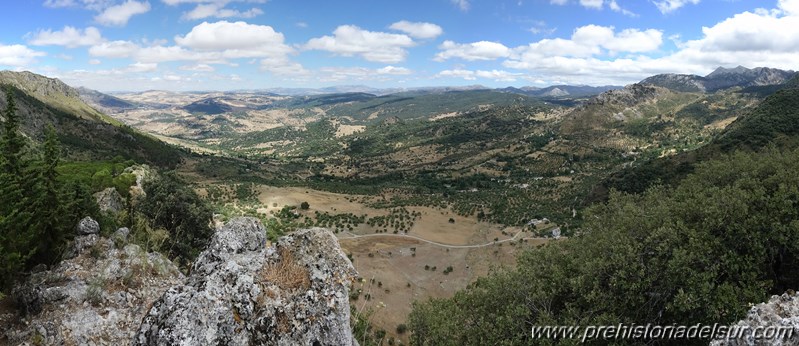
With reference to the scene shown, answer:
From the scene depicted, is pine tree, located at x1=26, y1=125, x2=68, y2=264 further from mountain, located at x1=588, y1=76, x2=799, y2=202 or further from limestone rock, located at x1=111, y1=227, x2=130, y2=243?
mountain, located at x1=588, y1=76, x2=799, y2=202

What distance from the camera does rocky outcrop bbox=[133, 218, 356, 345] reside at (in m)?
9.92

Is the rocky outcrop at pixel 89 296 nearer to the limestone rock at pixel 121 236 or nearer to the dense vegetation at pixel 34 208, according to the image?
the limestone rock at pixel 121 236

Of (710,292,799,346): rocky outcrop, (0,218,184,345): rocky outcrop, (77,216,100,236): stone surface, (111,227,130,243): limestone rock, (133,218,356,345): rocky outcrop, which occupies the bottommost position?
(0,218,184,345): rocky outcrop

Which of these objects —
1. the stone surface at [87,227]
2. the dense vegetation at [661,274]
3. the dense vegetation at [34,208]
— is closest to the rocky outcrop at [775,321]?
the dense vegetation at [661,274]

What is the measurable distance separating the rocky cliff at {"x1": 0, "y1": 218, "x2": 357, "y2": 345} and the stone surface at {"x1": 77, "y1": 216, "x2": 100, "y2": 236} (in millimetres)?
4466

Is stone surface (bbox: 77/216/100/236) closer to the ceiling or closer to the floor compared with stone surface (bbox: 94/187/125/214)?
closer to the ceiling

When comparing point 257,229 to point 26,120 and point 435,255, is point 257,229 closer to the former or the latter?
point 435,255

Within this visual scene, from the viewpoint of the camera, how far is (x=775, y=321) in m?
11.8

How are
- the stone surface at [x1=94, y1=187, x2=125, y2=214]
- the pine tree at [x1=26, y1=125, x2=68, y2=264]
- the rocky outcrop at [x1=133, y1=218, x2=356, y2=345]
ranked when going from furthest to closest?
1. the stone surface at [x1=94, y1=187, x2=125, y2=214]
2. the pine tree at [x1=26, y1=125, x2=68, y2=264]
3. the rocky outcrop at [x1=133, y1=218, x2=356, y2=345]

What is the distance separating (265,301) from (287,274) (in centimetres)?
105

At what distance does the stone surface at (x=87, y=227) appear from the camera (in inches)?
949

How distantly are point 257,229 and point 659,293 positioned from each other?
60.3 ft

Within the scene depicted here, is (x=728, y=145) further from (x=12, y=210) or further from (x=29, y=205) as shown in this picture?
(x=12, y=210)

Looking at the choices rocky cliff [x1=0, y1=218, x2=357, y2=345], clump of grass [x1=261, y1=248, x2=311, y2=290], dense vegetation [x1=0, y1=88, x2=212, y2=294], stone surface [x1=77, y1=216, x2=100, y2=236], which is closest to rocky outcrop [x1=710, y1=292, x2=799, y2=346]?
rocky cliff [x1=0, y1=218, x2=357, y2=345]
